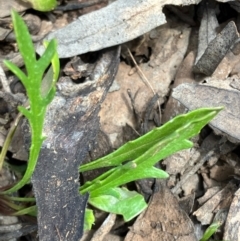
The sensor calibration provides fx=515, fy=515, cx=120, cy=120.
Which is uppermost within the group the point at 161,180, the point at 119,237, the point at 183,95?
the point at 183,95

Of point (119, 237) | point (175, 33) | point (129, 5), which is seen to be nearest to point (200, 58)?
point (175, 33)

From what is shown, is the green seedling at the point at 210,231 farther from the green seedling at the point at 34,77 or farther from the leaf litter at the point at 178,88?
the green seedling at the point at 34,77

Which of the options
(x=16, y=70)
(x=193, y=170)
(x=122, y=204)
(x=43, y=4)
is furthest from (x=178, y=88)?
(x=16, y=70)

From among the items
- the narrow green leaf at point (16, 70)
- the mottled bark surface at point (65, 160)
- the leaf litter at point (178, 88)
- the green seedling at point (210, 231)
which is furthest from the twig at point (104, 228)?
the narrow green leaf at point (16, 70)

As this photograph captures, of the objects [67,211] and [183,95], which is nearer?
[67,211]

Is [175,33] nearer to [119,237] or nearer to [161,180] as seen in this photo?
[161,180]

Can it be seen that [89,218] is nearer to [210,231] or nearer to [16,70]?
[210,231]
